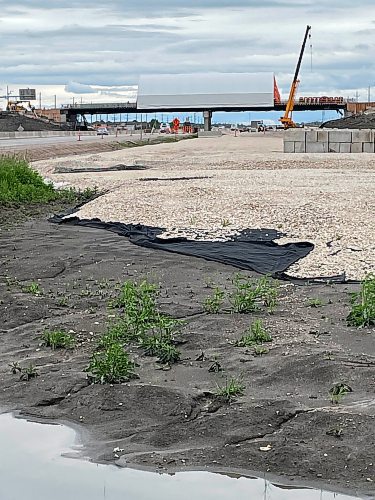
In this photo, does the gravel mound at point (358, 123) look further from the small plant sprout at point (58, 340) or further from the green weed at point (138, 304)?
the small plant sprout at point (58, 340)

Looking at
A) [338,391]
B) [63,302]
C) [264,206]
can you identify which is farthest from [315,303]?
[264,206]

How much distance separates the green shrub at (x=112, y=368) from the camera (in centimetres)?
743

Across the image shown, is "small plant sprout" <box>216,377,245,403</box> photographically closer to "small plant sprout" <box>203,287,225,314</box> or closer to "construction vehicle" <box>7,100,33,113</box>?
"small plant sprout" <box>203,287,225,314</box>

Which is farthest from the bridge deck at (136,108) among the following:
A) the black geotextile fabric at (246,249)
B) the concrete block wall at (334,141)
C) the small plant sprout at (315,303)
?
the small plant sprout at (315,303)

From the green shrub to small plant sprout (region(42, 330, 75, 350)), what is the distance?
93 centimetres

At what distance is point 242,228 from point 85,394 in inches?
299

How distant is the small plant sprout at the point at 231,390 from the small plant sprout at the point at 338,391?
70 centimetres

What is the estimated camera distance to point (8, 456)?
248 inches

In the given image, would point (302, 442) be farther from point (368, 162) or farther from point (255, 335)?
point (368, 162)

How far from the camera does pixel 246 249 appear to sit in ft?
43.2

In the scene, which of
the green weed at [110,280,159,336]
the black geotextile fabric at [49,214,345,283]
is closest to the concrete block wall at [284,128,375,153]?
the black geotextile fabric at [49,214,345,283]

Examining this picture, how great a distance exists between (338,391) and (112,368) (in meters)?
1.84

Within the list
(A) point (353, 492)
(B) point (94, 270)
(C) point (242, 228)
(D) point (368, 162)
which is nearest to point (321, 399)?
(A) point (353, 492)

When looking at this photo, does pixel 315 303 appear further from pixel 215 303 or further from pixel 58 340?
pixel 58 340
